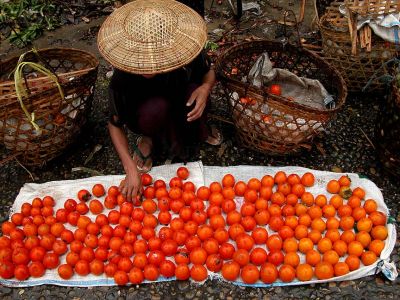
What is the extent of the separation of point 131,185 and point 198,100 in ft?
2.57

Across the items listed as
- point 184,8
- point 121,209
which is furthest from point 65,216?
point 184,8

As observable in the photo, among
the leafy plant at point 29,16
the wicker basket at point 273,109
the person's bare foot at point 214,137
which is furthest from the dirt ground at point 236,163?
the leafy plant at point 29,16

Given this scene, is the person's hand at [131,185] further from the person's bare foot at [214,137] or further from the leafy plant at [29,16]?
the leafy plant at [29,16]

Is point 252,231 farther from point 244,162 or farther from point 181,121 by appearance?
point 181,121

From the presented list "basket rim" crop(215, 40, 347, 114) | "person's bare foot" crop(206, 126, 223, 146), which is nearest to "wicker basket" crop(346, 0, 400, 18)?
"basket rim" crop(215, 40, 347, 114)

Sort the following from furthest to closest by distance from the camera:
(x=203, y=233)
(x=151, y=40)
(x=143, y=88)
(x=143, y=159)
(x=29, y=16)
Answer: (x=29, y=16) < (x=143, y=159) < (x=143, y=88) < (x=203, y=233) < (x=151, y=40)

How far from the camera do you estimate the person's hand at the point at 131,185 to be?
2.97 m

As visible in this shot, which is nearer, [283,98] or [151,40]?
[151,40]

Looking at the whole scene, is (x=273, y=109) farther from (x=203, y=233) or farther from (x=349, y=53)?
(x=349, y=53)

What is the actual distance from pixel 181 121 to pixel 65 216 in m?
1.10

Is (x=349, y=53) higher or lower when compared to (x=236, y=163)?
higher

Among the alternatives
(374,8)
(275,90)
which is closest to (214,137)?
(275,90)

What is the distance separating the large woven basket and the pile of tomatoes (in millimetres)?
1257

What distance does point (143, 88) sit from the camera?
297cm
